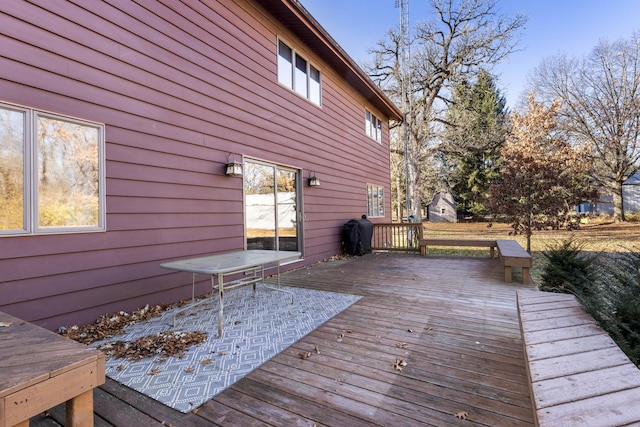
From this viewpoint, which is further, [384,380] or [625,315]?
[625,315]

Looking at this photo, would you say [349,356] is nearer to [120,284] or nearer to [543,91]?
[120,284]

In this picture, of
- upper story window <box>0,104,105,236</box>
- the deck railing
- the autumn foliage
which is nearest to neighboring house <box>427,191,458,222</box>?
the deck railing

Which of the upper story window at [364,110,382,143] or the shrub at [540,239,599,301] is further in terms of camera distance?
the upper story window at [364,110,382,143]

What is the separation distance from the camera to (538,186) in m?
7.17

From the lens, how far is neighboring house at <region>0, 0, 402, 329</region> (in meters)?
2.55

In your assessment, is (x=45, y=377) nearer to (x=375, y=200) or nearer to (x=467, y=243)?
(x=467, y=243)

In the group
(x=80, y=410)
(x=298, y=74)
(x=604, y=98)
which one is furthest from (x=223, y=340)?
(x=604, y=98)

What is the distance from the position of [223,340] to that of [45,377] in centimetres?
162

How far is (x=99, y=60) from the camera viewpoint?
119 inches

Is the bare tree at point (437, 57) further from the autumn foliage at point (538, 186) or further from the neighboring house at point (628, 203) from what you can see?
the neighboring house at point (628, 203)

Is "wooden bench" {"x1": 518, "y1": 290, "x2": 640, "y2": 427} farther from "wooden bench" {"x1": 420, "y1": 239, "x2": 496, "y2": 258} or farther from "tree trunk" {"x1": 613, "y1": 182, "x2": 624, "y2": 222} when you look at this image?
"tree trunk" {"x1": 613, "y1": 182, "x2": 624, "y2": 222}

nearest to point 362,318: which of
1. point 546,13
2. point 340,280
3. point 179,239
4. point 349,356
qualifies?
point 349,356

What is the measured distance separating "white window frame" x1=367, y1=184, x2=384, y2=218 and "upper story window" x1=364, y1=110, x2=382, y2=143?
5.48 ft

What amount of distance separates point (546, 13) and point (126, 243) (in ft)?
53.9
